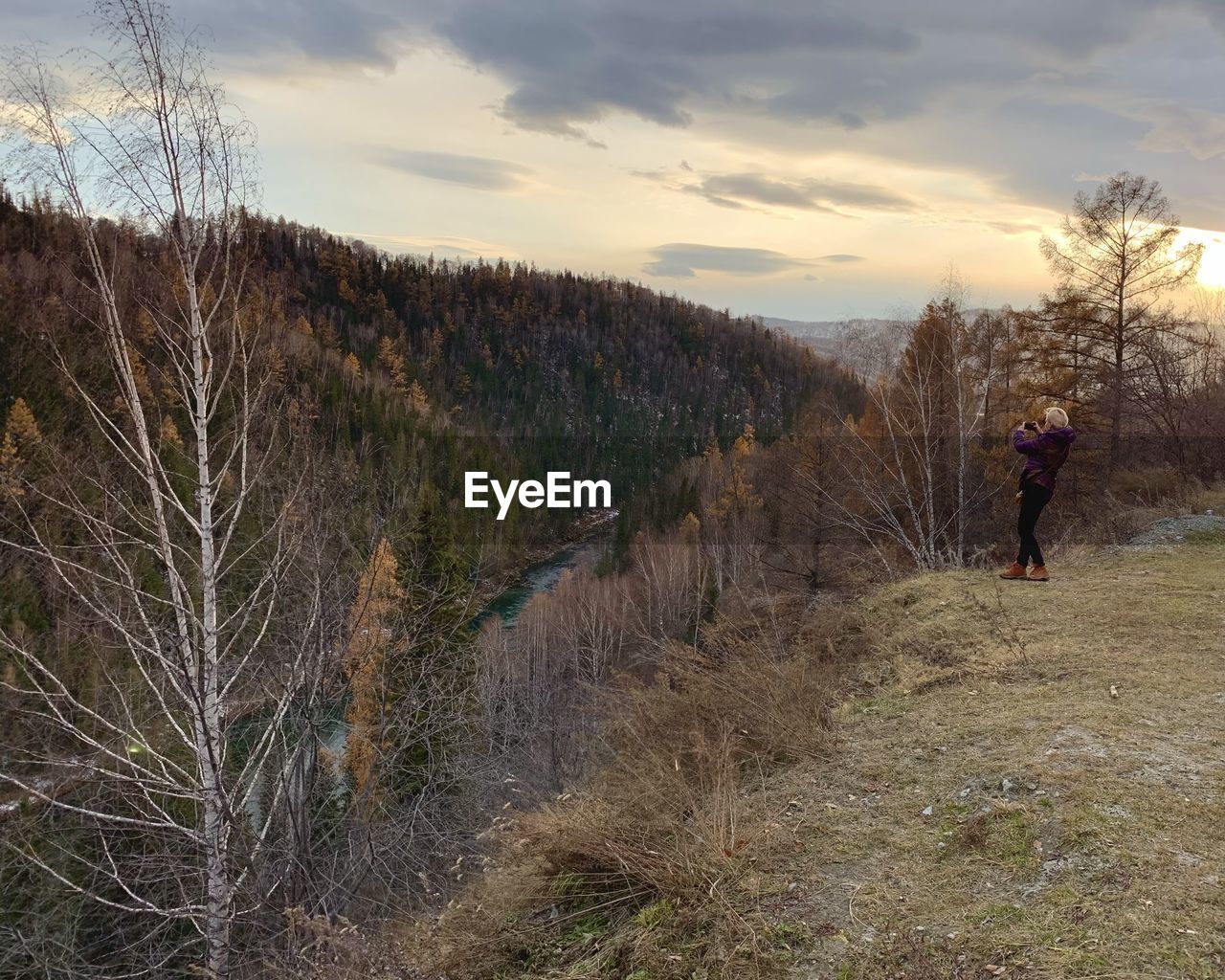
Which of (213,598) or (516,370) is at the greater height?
(516,370)

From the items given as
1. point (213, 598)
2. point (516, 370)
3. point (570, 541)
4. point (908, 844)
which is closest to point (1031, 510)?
point (908, 844)

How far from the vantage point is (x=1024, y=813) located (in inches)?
159

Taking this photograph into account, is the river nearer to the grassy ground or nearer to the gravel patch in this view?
the gravel patch

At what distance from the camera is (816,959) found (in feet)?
10.3

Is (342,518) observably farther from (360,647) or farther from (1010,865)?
(1010,865)

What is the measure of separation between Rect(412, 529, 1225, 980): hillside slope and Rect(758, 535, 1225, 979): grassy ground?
1 cm

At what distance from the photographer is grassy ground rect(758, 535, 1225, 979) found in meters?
3.04

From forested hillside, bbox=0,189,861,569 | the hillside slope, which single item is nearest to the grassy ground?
the hillside slope

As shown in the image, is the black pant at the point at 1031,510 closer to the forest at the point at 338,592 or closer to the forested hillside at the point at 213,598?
the forest at the point at 338,592

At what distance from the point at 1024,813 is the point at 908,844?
0.66m

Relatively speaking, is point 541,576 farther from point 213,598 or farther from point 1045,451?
point 213,598

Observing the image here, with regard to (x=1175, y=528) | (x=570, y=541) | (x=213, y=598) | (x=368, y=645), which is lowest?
(x=570, y=541)

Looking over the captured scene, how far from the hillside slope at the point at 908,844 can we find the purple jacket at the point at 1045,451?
7.16ft

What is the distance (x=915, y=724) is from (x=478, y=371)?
5269 inches
